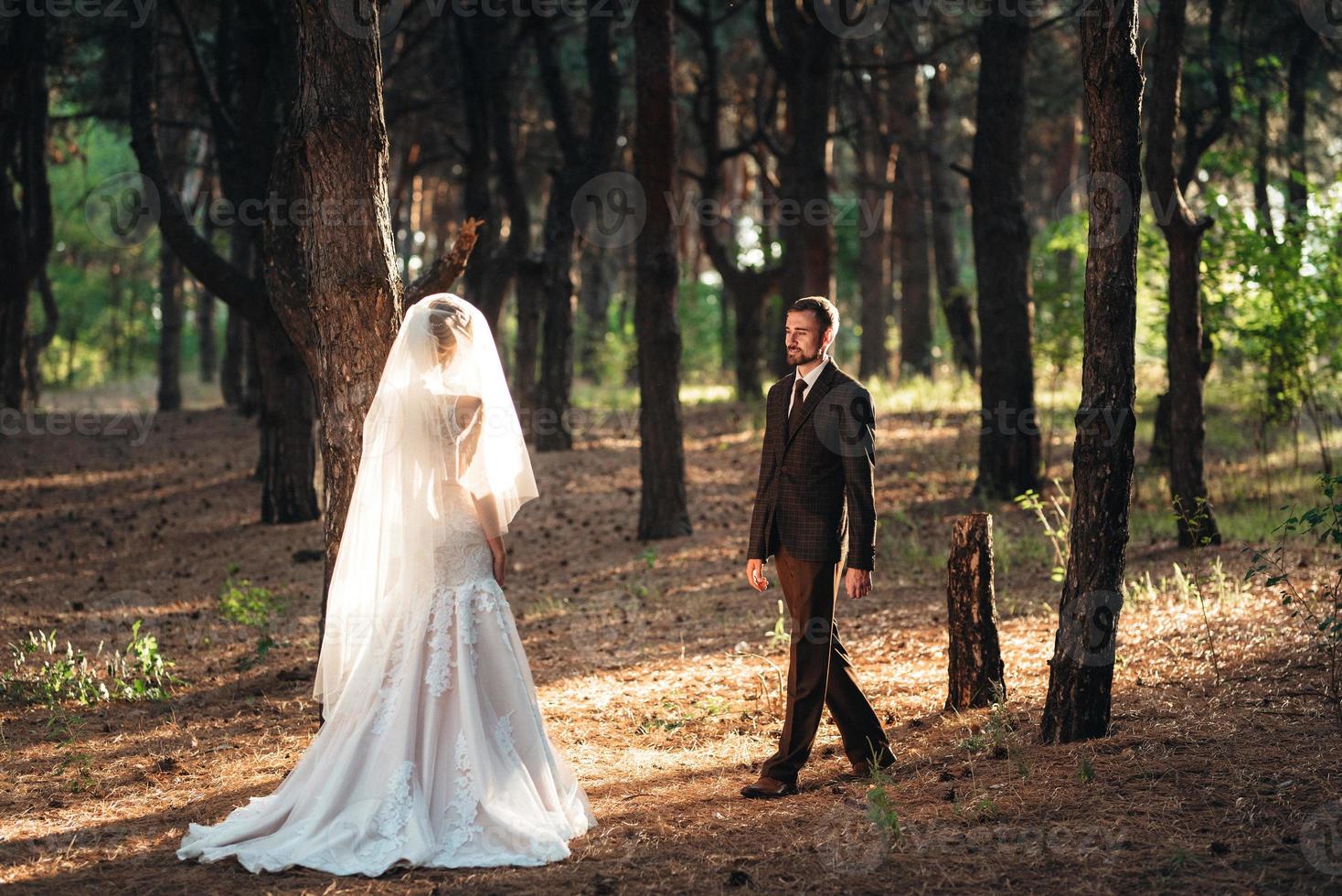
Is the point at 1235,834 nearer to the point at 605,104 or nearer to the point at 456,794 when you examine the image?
the point at 456,794

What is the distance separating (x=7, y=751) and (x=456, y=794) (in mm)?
3590

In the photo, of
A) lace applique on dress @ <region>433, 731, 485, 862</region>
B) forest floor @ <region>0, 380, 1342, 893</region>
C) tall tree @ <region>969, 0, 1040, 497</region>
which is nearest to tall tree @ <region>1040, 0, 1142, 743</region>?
forest floor @ <region>0, 380, 1342, 893</region>

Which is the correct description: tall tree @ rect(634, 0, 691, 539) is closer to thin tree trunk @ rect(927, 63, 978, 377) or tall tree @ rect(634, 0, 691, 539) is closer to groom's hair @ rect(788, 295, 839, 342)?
groom's hair @ rect(788, 295, 839, 342)

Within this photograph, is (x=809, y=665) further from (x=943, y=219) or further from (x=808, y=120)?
(x=943, y=219)

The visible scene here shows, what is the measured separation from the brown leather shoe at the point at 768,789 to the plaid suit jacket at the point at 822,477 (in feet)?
3.80

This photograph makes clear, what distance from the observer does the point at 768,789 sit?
6.44 metres

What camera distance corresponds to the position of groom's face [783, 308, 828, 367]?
6.25 m

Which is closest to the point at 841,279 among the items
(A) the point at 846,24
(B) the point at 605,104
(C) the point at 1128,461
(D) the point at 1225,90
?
(A) the point at 846,24

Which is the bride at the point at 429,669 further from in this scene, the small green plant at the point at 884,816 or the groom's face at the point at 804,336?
the groom's face at the point at 804,336

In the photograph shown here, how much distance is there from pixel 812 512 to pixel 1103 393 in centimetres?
172

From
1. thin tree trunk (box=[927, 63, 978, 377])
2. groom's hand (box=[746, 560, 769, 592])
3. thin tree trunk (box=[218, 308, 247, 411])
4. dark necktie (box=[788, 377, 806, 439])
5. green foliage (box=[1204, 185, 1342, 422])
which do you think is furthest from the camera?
thin tree trunk (box=[218, 308, 247, 411])

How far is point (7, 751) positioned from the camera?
300 inches

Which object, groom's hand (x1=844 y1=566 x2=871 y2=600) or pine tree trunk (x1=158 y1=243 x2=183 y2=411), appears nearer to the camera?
groom's hand (x1=844 y1=566 x2=871 y2=600)

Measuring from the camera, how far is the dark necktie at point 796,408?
6394 mm
